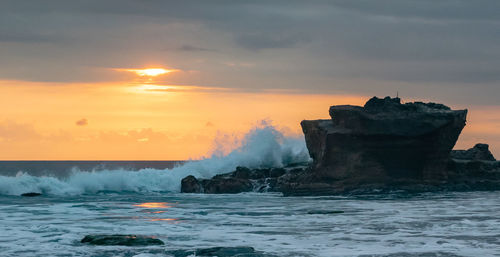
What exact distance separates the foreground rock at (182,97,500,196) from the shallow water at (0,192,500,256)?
21.4ft

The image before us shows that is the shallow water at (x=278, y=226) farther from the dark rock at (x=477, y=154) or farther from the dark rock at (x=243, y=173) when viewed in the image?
the dark rock at (x=243, y=173)

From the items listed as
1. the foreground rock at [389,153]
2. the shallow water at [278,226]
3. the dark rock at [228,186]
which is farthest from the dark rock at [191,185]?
the shallow water at [278,226]

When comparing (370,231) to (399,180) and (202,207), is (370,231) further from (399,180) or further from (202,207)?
(399,180)

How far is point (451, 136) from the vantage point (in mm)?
56438

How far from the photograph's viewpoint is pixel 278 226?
3162 cm

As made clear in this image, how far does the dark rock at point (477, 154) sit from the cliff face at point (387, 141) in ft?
26.3

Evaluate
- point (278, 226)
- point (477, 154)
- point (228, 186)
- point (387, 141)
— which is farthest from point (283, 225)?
point (477, 154)

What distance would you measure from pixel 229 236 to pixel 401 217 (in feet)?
35.3

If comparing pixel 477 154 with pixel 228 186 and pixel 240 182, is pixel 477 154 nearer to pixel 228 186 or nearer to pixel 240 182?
pixel 240 182

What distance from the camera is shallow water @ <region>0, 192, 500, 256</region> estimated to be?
2377cm

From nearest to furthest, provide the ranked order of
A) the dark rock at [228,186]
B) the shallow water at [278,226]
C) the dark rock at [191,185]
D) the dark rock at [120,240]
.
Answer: the shallow water at [278,226], the dark rock at [120,240], the dark rock at [228,186], the dark rock at [191,185]

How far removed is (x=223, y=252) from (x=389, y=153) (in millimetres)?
34675

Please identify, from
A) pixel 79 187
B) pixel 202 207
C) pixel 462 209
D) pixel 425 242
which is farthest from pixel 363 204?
pixel 79 187

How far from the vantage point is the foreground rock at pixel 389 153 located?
5431 centimetres
